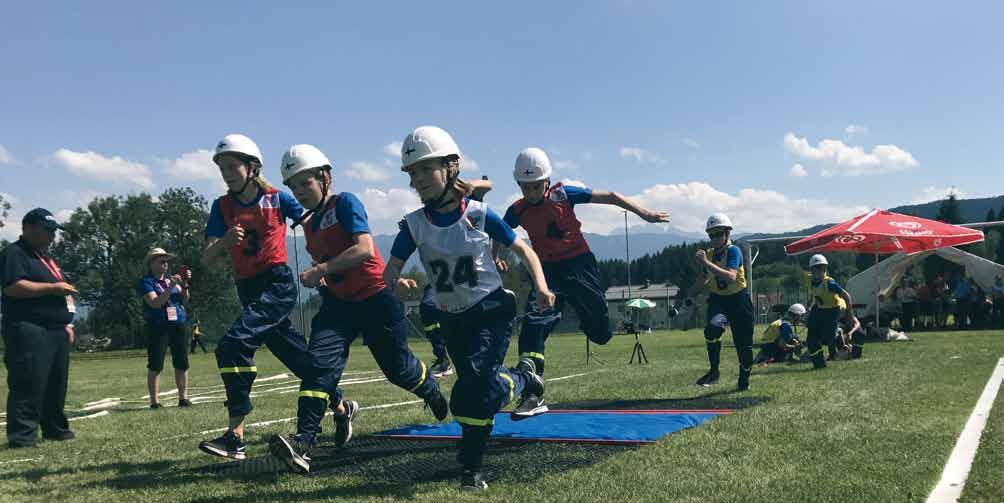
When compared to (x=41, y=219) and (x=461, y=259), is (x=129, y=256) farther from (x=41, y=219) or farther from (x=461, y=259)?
(x=461, y=259)

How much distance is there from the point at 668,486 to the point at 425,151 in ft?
7.91

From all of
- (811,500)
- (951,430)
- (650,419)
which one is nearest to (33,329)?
(650,419)

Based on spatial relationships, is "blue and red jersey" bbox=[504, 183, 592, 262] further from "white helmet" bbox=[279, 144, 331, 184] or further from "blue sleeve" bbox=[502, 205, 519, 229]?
"white helmet" bbox=[279, 144, 331, 184]

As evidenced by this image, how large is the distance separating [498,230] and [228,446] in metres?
2.42

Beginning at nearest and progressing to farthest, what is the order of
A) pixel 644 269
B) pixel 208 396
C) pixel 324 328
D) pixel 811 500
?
1. pixel 811 500
2. pixel 324 328
3. pixel 208 396
4. pixel 644 269

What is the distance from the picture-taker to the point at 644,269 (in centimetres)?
14562

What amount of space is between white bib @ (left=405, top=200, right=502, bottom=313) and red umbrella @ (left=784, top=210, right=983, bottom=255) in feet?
56.8

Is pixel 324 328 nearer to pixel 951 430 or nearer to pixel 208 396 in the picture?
pixel 951 430

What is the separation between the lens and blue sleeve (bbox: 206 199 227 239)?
5.76 meters

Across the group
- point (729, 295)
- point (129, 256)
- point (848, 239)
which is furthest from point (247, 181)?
point (129, 256)

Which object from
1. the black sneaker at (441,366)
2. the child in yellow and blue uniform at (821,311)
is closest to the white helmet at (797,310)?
the child in yellow and blue uniform at (821,311)

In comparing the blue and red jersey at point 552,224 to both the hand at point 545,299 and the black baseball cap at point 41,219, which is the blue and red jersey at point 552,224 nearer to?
the hand at point 545,299

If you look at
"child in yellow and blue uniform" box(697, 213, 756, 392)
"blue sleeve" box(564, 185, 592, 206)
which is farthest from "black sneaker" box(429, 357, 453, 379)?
"blue sleeve" box(564, 185, 592, 206)

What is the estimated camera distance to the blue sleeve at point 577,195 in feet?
23.9
